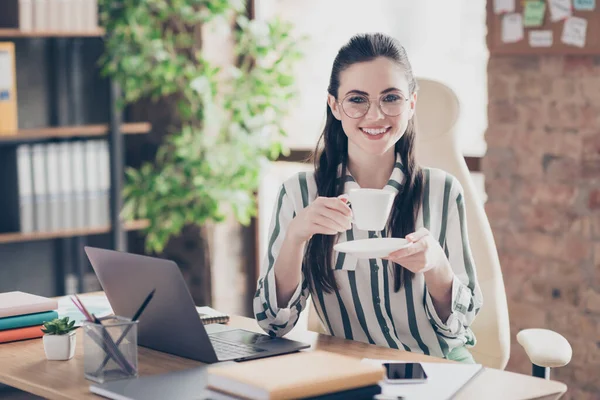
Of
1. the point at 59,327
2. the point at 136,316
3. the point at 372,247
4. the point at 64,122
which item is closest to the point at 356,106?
the point at 372,247

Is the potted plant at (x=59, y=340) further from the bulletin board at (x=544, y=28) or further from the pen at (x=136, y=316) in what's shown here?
the bulletin board at (x=544, y=28)

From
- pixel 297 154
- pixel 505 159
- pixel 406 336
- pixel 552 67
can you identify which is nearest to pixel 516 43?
pixel 552 67

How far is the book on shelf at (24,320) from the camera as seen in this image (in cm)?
190

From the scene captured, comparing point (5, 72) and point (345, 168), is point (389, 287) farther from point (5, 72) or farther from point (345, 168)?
point (5, 72)

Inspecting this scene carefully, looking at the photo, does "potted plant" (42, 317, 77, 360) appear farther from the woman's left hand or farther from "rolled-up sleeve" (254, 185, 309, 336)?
the woman's left hand

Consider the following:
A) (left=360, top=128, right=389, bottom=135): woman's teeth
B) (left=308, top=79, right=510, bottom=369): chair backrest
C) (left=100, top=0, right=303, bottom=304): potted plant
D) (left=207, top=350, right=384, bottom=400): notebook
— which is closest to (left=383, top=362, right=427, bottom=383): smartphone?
(left=207, top=350, right=384, bottom=400): notebook

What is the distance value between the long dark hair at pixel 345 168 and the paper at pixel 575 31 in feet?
4.04

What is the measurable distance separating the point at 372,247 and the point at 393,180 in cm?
44

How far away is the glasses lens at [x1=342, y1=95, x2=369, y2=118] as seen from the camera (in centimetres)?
195

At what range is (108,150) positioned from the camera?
403cm

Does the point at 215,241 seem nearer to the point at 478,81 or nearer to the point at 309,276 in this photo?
the point at 478,81

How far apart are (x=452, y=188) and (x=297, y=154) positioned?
2.22 meters

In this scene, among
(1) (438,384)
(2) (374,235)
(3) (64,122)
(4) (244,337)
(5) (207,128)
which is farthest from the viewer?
(5) (207,128)

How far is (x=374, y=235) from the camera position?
204 cm
